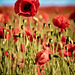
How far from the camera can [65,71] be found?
65 cm

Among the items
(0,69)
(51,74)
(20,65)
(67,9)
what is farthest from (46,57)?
(67,9)

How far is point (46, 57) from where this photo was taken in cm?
53

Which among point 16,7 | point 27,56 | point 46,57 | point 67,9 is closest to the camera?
point 46,57

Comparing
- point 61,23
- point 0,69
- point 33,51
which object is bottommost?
point 0,69

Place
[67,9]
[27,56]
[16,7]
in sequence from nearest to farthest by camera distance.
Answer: [16,7] < [27,56] < [67,9]

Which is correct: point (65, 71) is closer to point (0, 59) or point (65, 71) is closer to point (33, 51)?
point (33, 51)

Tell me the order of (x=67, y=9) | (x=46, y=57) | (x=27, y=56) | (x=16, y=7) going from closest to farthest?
(x=46, y=57)
(x=16, y=7)
(x=27, y=56)
(x=67, y=9)

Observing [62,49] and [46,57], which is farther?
[62,49]

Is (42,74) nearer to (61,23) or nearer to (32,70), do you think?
(32,70)

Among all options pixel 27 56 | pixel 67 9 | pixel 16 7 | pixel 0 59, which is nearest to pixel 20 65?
pixel 27 56

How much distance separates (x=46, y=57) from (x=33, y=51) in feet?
0.84

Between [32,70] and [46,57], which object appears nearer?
[46,57]

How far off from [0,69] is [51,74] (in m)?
0.34

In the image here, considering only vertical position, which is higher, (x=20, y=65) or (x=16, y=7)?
(x=16, y=7)
